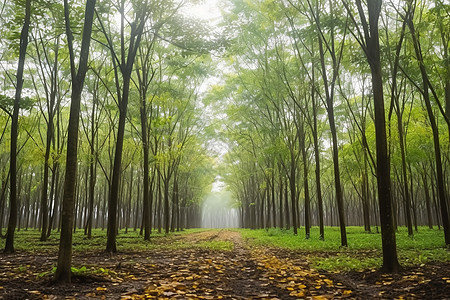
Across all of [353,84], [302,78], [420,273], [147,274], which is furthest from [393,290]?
[353,84]

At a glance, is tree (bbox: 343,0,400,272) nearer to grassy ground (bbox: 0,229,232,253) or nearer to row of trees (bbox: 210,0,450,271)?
row of trees (bbox: 210,0,450,271)

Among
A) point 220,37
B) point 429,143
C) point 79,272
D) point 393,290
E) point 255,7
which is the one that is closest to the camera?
point 393,290

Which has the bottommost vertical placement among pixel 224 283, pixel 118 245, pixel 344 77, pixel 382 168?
pixel 118 245

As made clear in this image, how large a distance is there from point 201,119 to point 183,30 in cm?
1667

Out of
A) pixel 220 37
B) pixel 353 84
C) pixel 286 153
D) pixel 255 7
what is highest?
pixel 255 7

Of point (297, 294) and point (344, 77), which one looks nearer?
point (297, 294)

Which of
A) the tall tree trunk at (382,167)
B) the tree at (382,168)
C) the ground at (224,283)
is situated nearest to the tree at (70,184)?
the ground at (224,283)

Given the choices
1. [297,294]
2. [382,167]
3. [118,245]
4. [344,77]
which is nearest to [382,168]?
[382,167]

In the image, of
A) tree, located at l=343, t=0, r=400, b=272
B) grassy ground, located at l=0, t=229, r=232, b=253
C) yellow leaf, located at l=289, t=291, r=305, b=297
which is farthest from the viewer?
grassy ground, located at l=0, t=229, r=232, b=253

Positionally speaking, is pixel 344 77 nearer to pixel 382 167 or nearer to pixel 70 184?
pixel 382 167

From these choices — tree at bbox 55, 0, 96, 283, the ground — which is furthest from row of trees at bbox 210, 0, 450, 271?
tree at bbox 55, 0, 96, 283

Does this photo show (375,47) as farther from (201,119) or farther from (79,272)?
(201,119)

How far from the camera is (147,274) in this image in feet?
20.5

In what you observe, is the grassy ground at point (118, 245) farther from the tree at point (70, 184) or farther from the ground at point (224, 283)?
the tree at point (70, 184)
